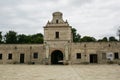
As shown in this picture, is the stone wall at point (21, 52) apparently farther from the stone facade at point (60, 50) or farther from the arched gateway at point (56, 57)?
the arched gateway at point (56, 57)

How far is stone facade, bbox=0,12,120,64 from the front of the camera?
3145cm

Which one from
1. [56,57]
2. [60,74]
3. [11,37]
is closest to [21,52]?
[56,57]

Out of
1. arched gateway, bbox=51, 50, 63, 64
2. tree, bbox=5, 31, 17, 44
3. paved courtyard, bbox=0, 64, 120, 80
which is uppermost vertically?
tree, bbox=5, 31, 17, 44

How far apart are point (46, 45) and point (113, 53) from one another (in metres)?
10.9

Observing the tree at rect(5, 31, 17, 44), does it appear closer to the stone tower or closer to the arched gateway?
the arched gateway

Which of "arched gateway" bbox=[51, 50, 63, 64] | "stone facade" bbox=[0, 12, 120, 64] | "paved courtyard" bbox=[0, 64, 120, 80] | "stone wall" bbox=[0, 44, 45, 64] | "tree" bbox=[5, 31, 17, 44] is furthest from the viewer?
"tree" bbox=[5, 31, 17, 44]

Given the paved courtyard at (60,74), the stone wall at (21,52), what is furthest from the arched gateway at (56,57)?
the paved courtyard at (60,74)

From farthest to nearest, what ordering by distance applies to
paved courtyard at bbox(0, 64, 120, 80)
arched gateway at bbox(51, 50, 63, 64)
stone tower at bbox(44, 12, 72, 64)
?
1. arched gateway at bbox(51, 50, 63, 64)
2. stone tower at bbox(44, 12, 72, 64)
3. paved courtyard at bbox(0, 64, 120, 80)

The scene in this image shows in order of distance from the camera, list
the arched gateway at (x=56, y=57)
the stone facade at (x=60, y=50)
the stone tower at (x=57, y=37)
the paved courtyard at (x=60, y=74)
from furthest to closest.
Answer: the arched gateway at (x=56, y=57) < the stone tower at (x=57, y=37) < the stone facade at (x=60, y=50) < the paved courtyard at (x=60, y=74)

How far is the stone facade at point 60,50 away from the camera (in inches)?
1238

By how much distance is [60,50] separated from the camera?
105ft

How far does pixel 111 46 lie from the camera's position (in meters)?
31.5

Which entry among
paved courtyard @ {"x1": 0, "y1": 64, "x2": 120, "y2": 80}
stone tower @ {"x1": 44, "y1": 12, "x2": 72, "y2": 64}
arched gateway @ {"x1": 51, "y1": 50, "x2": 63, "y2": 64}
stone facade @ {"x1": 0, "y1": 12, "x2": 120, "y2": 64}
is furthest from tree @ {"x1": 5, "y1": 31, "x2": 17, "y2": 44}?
paved courtyard @ {"x1": 0, "y1": 64, "x2": 120, "y2": 80}

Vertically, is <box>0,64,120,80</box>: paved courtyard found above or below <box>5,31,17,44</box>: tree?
below
